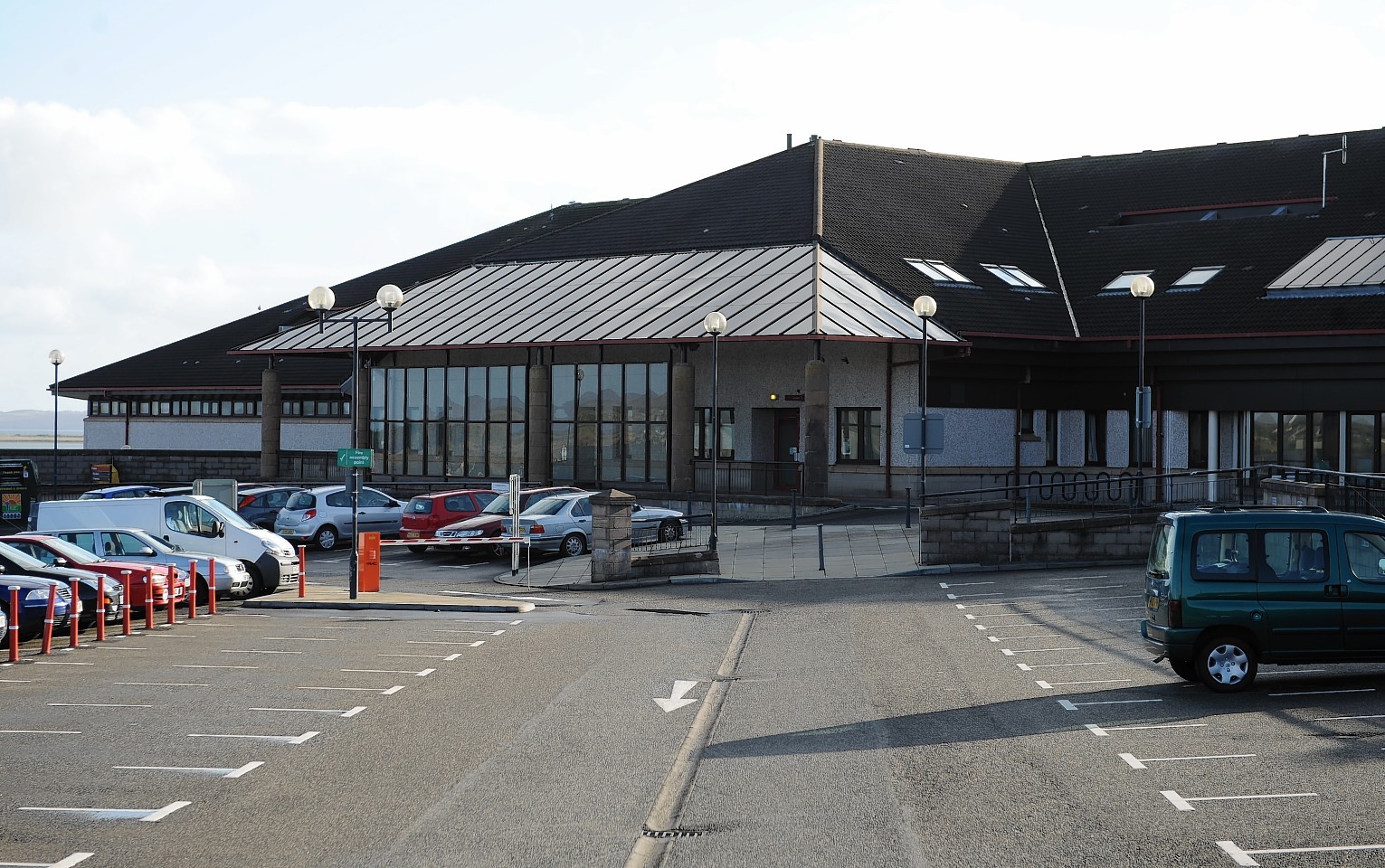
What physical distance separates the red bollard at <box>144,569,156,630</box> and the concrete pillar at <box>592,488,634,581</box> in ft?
27.5

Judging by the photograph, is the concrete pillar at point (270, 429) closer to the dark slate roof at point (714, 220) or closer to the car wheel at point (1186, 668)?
the dark slate roof at point (714, 220)

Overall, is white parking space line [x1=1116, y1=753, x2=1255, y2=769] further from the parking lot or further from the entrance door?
the entrance door

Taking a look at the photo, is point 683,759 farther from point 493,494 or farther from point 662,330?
point 662,330

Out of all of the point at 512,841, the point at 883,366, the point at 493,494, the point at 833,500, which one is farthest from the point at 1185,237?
the point at 512,841

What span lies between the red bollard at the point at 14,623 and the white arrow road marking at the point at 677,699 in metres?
8.17

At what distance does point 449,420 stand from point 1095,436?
21038 millimetres

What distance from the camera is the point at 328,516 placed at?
35.9 m

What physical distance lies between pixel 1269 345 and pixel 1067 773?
3242cm

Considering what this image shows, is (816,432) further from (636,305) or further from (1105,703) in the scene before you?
(1105,703)

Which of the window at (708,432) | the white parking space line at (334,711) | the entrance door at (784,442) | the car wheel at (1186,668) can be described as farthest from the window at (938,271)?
the white parking space line at (334,711)

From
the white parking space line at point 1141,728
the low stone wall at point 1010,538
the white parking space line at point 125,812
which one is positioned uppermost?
A: the low stone wall at point 1010,538

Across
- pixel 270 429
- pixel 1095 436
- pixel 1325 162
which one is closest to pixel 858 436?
pixel 1095 436

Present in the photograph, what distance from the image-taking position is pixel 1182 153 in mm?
51594

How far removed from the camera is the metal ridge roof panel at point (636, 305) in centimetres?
4016
